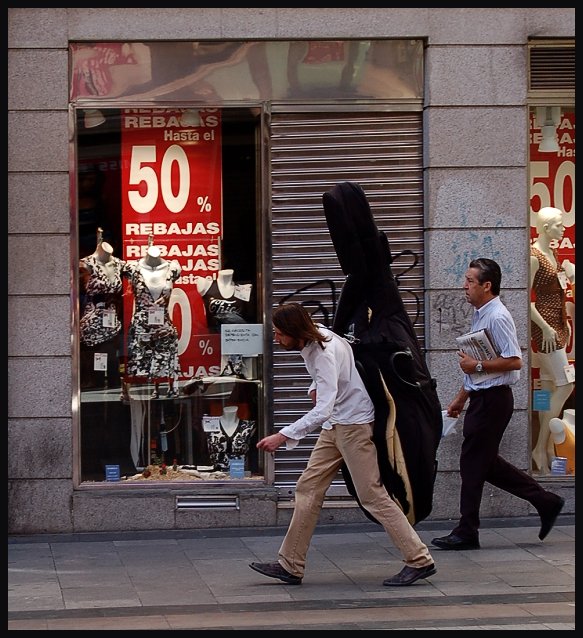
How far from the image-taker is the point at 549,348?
447 inches

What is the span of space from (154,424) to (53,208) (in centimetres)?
187

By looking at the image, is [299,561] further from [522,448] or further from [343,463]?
[522,448]

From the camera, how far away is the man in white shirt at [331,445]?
8.15 m

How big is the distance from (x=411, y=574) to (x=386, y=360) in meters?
1.29

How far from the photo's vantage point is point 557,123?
11.3 metres

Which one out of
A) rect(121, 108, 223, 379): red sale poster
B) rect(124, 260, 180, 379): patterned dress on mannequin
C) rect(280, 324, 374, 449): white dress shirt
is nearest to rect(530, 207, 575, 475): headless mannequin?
rect(121, 108, 223, 379): red sale poster

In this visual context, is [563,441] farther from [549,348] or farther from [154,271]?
[154,271]

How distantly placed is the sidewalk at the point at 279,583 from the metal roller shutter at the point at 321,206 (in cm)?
114

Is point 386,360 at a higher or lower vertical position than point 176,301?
lower

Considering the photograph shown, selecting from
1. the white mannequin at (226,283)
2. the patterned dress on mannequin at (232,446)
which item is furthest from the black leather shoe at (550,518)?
the white mannequin at (226,283)

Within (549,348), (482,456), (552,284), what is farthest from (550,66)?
(482,456)

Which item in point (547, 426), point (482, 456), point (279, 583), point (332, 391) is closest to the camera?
point (332, 391)

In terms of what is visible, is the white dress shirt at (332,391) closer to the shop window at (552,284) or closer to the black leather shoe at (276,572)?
the black leather shoe at (276,572)

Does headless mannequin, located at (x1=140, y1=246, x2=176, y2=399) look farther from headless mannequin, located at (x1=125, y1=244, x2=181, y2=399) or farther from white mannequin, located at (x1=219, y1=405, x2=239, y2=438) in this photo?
white mannequin, located at (x1=219, y1=405, x2=239, y2=438)
